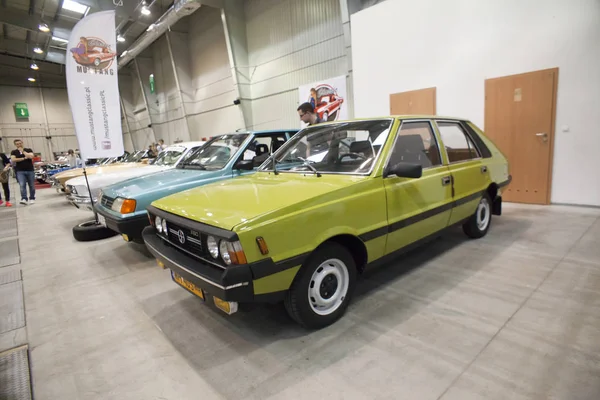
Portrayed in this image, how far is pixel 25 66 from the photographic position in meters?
22.0

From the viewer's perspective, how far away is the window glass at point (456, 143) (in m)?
3.30

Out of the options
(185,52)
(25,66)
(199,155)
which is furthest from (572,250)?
(25,66)

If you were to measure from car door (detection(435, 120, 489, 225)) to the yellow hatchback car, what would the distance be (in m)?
0.02

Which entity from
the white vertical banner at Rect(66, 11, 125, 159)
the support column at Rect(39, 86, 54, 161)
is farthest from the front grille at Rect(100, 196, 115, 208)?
the support column at Rect(39, 86, 54, 161)

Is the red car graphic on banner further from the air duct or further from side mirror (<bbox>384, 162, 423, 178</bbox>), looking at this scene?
the air duct

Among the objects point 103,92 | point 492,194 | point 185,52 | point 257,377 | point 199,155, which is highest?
point 185,52

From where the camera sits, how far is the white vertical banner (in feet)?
15.2

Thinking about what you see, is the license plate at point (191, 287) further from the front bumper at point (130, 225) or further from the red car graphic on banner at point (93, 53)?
the red car graphic on banner at point (93, 53)

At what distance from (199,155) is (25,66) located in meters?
26.0

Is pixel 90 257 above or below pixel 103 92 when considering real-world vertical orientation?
below

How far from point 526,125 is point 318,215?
5.17 metres

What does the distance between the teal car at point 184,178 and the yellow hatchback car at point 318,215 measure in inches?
36.9

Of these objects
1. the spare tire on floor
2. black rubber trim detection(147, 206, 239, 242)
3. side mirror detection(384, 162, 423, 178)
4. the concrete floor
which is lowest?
the concrete floor

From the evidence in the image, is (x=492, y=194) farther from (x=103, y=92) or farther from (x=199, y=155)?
(x=103, y=92)
